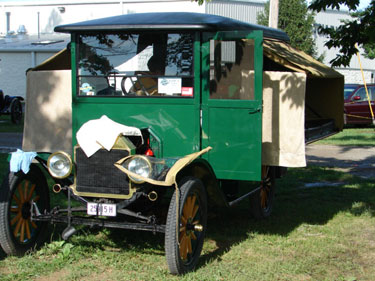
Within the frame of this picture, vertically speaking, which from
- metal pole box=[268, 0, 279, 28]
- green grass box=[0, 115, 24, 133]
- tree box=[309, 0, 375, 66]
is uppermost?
metal pole box=[268, 0, 279, 28]

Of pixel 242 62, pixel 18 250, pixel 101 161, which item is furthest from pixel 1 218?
pixel 242 62

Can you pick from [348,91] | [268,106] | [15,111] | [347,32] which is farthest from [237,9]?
[268,106]

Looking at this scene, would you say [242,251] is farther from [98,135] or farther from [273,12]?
[273,12]

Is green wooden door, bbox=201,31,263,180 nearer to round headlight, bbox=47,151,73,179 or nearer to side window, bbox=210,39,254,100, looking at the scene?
side window, bbox=210,39,254,100

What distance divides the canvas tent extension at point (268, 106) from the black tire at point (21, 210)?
2.85 ft

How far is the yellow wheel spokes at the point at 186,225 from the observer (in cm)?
497

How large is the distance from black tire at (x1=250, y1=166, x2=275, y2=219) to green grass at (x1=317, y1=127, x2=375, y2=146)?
8370mm

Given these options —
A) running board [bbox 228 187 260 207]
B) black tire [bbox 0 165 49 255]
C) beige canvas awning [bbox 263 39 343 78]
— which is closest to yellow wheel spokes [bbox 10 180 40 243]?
black tire [bbox 0 165 49 255]

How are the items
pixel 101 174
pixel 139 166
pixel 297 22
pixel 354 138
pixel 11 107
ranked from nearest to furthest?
pixel 139 166 → pixel 101 174 → pixel 354 138 → pixel 11 107 → pixel 297 22

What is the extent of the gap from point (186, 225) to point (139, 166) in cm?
66

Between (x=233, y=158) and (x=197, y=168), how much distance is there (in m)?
0.53

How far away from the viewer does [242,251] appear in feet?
18.8

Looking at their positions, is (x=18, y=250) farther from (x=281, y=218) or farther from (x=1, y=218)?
(x=281, y=218)

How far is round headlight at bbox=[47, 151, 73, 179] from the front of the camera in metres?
5.09
